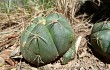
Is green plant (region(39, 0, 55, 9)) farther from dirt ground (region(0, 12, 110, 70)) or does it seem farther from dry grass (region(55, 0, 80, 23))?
dirt ground (region(0, 12, 110, 70))

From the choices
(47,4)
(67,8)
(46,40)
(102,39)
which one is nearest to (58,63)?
(46,40)

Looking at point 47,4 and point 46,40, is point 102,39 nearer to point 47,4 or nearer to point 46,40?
point 46,40

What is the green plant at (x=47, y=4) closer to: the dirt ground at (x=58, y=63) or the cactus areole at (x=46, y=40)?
the dirt ground at (x=58, y=63)

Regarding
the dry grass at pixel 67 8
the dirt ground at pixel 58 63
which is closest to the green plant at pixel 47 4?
the dry grass at pixel 67 8

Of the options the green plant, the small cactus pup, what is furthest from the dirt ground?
the green plant

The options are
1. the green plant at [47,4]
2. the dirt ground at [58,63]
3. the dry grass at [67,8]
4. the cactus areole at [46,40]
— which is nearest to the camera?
the cactus areole at [46,40]

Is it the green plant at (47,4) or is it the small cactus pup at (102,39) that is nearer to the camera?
the small cactus pup at (102,39)

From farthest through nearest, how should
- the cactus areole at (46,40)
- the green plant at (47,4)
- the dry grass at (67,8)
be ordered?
the green plant at (47,4), the dry grass at (67,8), the cactus areole at (46,40)

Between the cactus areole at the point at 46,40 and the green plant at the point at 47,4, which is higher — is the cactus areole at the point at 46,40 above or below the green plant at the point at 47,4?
below
